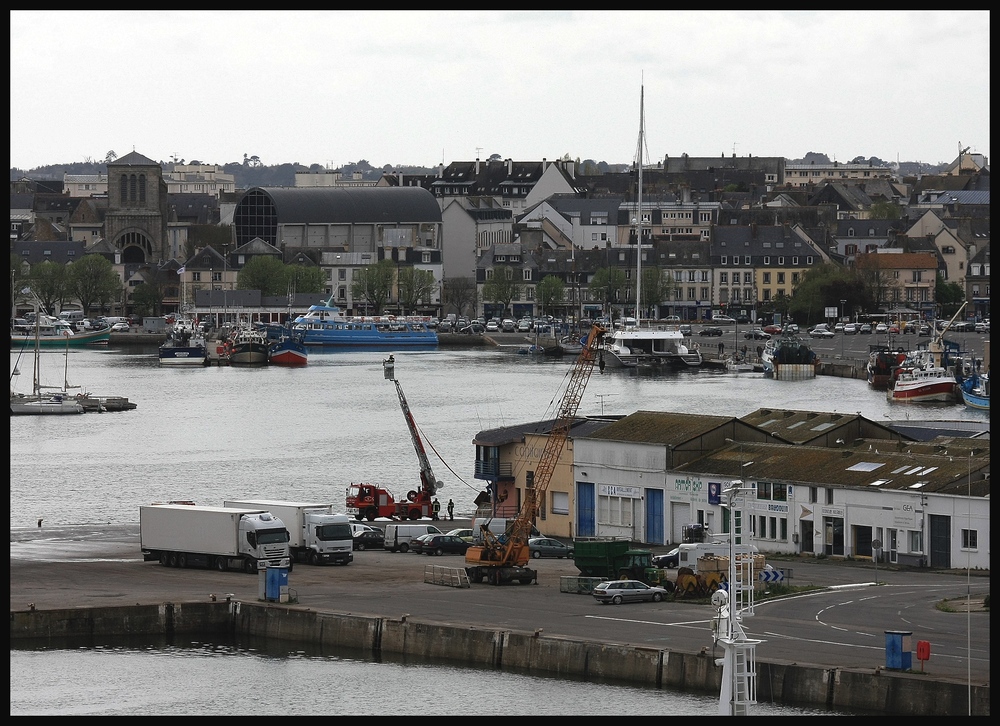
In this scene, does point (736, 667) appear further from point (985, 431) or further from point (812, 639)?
point (985, 431)

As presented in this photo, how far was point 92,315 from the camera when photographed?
4407 inches

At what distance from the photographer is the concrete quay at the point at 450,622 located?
1645 centimetres

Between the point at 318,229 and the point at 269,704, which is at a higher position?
the point at 318,229

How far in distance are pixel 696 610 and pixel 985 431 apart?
13.9 meters

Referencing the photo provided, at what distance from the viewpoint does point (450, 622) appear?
20031 millimetres

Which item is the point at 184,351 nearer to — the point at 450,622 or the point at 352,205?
the point at 352,205

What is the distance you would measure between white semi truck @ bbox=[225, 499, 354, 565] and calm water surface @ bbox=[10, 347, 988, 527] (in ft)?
26.5

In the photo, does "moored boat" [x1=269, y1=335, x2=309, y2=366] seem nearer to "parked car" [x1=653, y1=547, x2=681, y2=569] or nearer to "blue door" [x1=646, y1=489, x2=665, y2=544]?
"blue door" [x1=646, y1=489, x2=665, y2=544]

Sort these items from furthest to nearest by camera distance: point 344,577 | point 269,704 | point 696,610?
point 344,577
point 696,610
point 269,704

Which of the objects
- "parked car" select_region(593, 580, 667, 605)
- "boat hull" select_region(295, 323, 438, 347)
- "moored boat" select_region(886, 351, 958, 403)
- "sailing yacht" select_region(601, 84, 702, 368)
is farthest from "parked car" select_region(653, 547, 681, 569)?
"boat hull" select_region(295, 323, 438, 347)

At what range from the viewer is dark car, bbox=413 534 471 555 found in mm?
27328

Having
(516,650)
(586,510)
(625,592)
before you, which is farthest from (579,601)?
(586,510)

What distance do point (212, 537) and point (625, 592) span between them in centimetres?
677
